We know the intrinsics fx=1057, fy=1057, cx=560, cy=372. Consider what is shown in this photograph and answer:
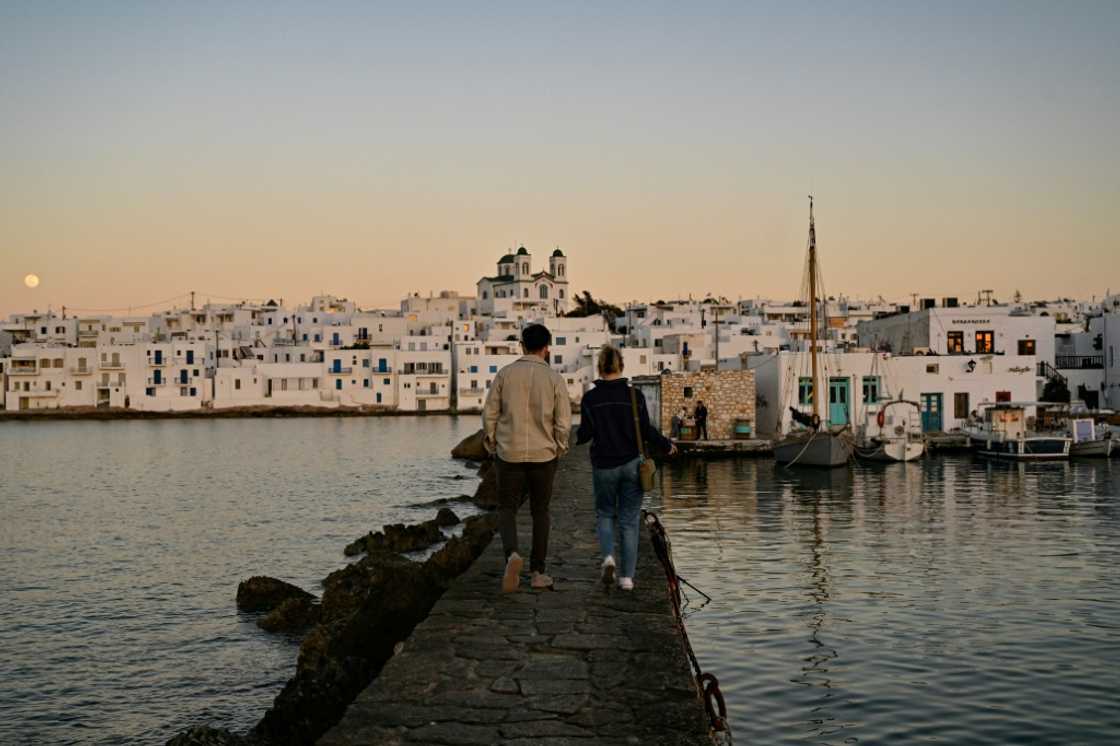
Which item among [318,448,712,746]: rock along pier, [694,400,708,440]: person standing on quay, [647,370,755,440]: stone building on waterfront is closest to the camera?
[318,448,712,746]: rock along pier

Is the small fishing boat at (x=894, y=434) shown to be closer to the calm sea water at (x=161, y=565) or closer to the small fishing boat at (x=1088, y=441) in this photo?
the small fishing boat at (x=1088, y=441)

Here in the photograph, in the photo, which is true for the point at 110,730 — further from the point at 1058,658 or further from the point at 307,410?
the point at 307,410

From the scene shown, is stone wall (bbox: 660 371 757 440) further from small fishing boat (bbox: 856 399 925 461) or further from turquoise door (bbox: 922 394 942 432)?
turquoise door (bbox: 922 394 942 432)

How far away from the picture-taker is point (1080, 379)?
202 feet

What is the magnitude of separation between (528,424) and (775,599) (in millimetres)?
7587

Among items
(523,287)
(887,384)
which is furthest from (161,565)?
(523,287)

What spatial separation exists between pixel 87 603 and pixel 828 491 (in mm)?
19980

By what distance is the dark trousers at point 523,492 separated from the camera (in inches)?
360

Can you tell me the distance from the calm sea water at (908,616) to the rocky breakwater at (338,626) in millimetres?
3446

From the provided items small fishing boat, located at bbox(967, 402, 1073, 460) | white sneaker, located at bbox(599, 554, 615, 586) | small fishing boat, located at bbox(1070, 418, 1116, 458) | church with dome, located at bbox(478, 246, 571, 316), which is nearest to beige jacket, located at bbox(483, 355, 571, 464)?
white sneaker, located at bbox(599, 554, 615, 586)

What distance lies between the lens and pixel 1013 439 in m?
40.6

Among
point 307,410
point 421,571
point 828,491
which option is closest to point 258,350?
point 307,410

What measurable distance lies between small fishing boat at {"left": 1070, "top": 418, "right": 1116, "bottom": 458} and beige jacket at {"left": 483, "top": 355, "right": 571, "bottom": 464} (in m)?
38.7

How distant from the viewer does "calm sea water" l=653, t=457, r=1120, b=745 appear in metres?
10.3
